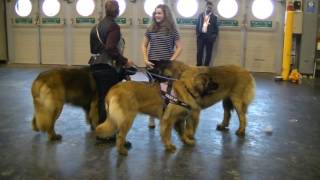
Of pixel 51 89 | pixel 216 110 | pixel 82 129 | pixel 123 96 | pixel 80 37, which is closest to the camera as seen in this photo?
pixel 123 96

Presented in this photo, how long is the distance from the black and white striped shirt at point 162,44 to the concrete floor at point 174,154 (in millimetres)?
854

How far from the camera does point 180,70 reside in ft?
13.2

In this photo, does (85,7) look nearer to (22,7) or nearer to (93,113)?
(22,7)

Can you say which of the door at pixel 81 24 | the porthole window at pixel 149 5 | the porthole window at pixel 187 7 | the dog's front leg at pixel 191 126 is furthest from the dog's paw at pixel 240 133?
the door at pixel 81 24

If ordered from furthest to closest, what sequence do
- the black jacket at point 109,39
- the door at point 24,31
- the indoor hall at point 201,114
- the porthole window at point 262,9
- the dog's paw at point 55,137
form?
the door at point 24,31 → the porthole window at point 262,9 → the dog's paw at point 55,137 → the black jacket at point 109,39 → the indoor hall at point 201,114

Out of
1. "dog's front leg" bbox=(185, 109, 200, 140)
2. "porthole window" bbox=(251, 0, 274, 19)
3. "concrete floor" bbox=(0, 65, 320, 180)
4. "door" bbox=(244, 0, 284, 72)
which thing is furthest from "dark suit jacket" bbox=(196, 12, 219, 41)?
"dog's front leg" bbox=(185, 109, 200, 140)

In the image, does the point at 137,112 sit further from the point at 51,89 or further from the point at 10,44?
the point at 10,44

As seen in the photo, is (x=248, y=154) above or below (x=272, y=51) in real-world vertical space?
below

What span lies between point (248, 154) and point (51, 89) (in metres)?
2.01

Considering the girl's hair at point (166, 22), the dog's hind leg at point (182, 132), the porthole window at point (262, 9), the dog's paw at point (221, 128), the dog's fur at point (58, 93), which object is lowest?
the dog's paw at point (221, 128)

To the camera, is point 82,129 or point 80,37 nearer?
point 82,129

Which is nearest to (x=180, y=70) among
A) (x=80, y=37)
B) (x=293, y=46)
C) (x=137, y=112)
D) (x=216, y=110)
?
(x=137, y=112)

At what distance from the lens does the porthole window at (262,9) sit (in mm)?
9453

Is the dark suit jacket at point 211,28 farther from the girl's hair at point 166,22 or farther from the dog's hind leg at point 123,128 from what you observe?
the dog's hind leg at point 123,128
